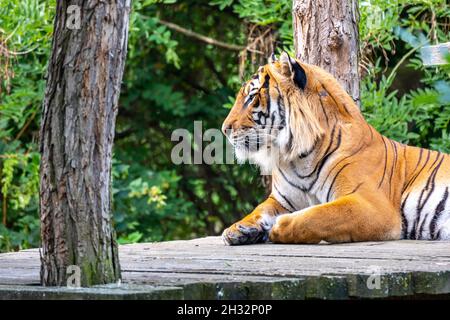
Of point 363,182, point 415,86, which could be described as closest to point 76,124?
point 363,182

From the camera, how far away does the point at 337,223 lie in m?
4.82

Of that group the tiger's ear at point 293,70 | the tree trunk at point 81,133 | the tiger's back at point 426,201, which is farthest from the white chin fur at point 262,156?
the tree trunk at point 81,133

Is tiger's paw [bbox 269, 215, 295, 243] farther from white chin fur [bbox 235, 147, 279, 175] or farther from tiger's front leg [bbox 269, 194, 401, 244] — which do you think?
white chin fur [bbox 235, 147, 279, 175]

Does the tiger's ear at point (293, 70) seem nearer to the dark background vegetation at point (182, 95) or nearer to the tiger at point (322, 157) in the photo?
the tiger at point (322, 157)

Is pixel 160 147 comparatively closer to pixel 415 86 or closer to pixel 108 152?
pixel 415 86

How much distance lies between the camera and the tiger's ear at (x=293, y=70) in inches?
209

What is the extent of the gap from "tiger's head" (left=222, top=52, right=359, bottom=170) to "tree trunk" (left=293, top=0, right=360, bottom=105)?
A: 0.73m

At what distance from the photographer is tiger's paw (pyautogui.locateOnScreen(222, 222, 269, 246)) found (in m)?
4.89

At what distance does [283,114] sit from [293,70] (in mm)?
249

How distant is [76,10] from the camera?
109 inches

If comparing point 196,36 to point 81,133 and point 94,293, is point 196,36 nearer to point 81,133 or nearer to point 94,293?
point 81,133
